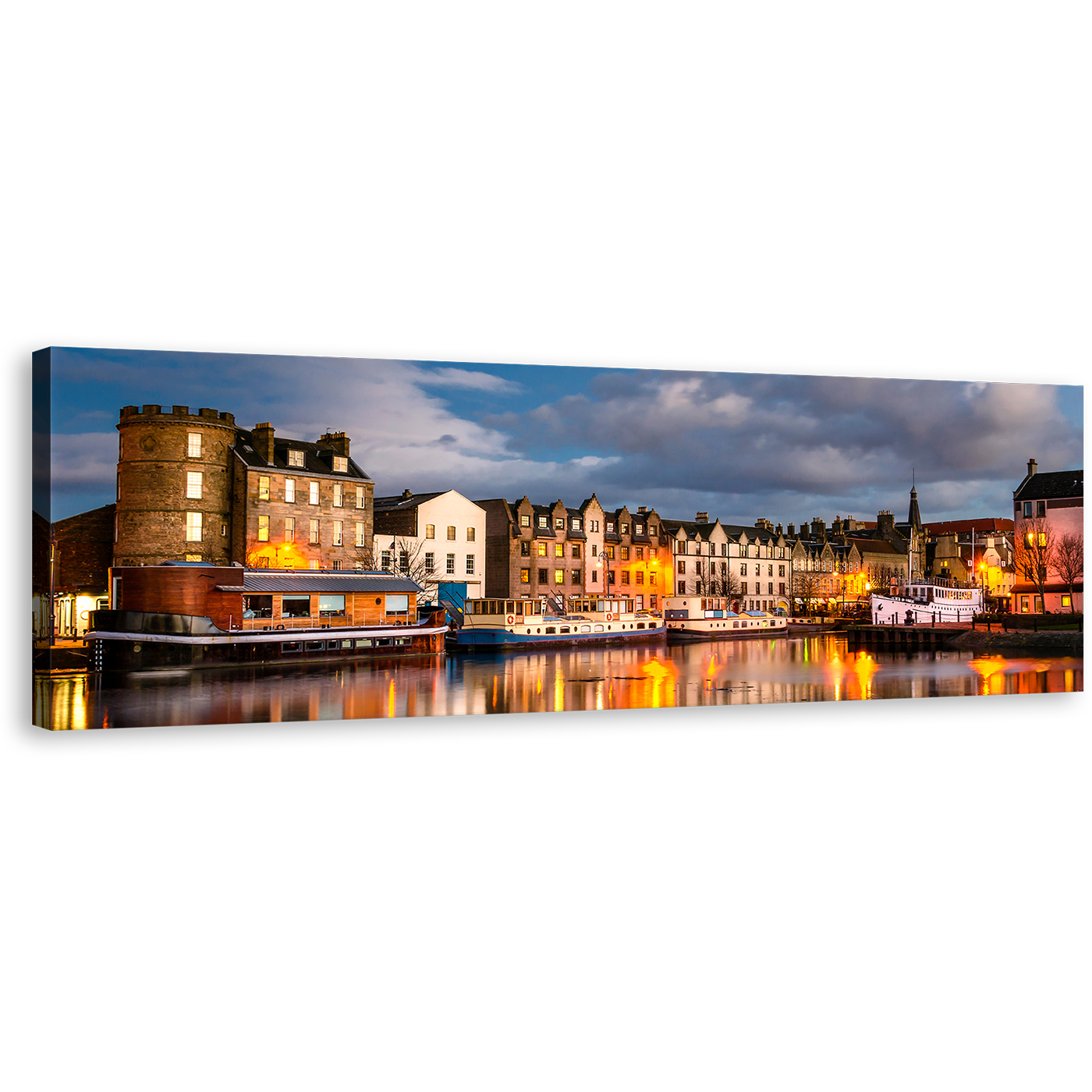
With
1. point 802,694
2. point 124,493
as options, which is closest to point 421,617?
point 124,493

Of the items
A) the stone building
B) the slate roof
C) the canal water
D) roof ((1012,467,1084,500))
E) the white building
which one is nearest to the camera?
the canal water

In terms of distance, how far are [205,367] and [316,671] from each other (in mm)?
4668

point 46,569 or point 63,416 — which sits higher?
point 63,416

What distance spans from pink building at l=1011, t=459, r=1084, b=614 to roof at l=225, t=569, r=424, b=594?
10.4m

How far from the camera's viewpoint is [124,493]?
14.2 meters

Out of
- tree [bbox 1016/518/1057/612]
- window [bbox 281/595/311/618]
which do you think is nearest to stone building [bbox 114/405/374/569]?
window [bbox 281/595/311/618]

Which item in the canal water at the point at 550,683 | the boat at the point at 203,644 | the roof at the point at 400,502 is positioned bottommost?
the canal water at the point at 550,683

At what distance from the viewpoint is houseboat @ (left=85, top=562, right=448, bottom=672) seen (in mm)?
14523

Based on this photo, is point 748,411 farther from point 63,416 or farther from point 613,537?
point 63,416

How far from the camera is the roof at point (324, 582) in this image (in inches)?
601

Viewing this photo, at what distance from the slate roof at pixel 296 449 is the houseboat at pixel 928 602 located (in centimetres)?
1051

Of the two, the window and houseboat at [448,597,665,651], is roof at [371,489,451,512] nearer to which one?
the window

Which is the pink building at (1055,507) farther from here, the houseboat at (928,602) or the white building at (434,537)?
the white building at (434,537)

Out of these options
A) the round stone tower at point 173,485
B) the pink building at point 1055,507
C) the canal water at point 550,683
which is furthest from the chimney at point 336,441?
the pink building at point 1055,507
